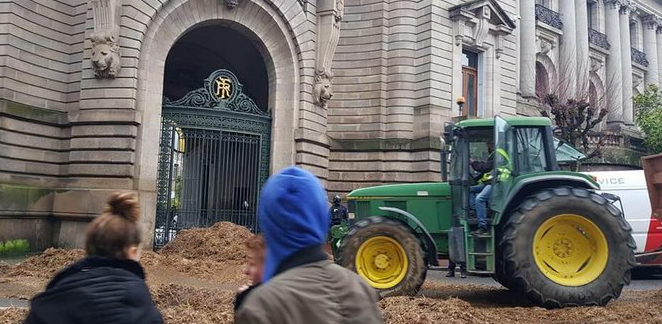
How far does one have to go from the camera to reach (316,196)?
6.20 ft

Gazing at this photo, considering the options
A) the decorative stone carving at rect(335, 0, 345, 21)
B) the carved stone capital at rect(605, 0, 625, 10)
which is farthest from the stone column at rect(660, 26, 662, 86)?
the decorative stone carving at rect(335, 0, 345, 21)

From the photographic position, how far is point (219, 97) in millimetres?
16734

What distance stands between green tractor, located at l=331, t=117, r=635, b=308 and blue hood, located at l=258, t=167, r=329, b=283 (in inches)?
244

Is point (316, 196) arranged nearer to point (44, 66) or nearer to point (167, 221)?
point (167, 221)

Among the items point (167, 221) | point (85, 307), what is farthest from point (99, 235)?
point (167, 221)

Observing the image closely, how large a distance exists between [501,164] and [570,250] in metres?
1.56

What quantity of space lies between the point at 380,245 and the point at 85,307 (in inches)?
260

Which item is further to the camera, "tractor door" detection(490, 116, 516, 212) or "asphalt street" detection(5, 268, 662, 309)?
"asphalt street" detection(5, 268, 662, 309)

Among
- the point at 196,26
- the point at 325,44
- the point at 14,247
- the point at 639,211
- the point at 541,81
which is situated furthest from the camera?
the point at 541,81

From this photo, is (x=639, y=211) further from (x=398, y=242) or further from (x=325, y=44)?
(x=325, y=44)

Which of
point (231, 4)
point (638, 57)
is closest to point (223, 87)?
point (231, 4)

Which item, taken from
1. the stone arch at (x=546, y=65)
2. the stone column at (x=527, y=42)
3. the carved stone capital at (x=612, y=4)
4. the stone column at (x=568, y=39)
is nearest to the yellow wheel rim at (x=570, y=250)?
the stone column at (x=527, y=42)

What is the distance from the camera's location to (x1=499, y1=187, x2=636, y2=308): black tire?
24.5 ft

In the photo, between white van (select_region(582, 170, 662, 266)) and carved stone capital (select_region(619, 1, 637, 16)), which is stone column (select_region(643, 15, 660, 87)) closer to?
carved stone capital (select_region(619, 1, 637, 16))
